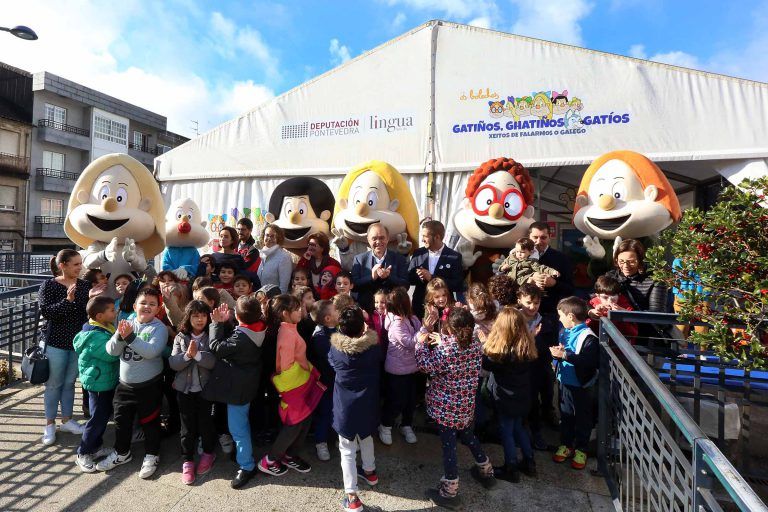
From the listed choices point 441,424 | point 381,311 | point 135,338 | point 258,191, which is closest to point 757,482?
point 441,424

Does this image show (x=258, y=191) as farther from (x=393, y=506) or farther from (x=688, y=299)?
(x=688, y=299)

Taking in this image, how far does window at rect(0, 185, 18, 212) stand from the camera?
19719 millimetres

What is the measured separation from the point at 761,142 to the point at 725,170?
525 millimetres

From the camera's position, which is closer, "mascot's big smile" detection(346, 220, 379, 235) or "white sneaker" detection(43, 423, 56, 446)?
"white sneaker" detection(43, 423, 56, 446)

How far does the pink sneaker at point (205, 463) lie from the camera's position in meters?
2.99

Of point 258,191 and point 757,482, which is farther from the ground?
point 258,191

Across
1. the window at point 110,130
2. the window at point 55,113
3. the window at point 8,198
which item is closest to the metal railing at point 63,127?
the window at point 55,113

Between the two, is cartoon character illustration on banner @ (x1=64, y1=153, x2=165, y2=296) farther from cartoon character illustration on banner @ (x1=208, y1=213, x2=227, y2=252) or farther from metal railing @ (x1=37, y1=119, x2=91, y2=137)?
metal railing @ (x1=37, y1=119, x2=91, y2=137)

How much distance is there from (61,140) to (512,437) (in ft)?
88.0

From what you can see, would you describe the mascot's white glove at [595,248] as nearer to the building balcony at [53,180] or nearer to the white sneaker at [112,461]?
the white sneaker at [112,461]

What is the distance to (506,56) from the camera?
7023 mm

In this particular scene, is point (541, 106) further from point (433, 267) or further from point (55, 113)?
point (55, 113)

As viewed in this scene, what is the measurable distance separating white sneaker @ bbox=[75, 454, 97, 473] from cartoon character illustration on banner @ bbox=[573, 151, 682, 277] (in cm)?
452

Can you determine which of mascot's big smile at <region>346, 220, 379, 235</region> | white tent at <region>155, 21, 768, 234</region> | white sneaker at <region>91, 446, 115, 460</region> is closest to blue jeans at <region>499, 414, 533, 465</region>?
mascot's big smile at <region>346, 220, 379, 235</region>
